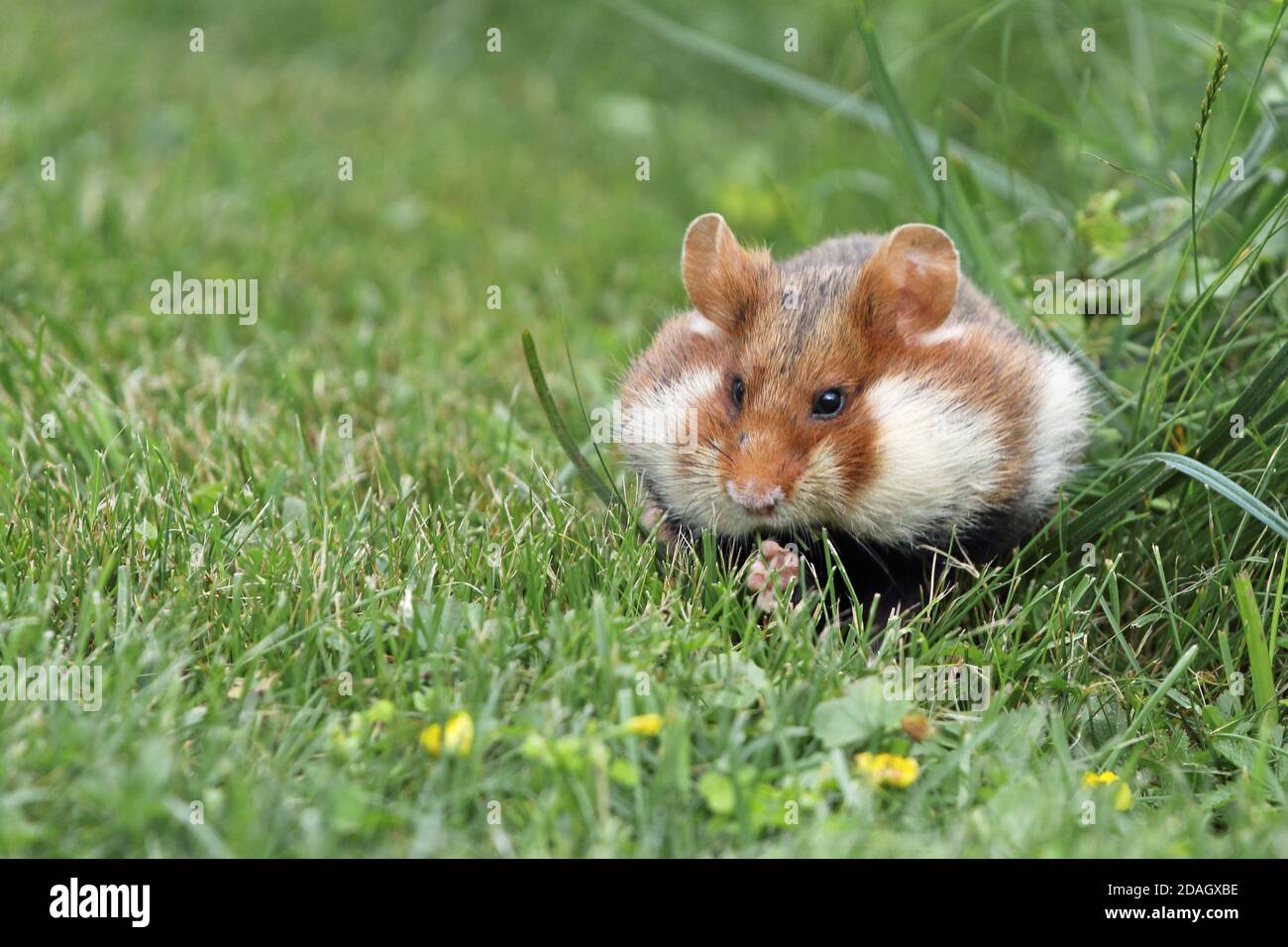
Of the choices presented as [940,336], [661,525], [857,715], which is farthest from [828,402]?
[857,715]

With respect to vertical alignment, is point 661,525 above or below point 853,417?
below

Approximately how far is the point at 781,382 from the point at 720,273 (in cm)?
40

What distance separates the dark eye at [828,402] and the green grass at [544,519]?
1.51ft

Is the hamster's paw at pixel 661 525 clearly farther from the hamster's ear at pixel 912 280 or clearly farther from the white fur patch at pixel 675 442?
the hamster's ear at pixel 912 280

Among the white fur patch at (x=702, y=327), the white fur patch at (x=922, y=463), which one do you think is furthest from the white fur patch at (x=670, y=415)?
the white fur patch at (x=922, y=463)

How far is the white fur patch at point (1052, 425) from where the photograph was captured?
11.7 ft

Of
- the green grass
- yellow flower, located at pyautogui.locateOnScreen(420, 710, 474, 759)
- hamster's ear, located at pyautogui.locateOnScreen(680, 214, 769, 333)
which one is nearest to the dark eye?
hamster's ear, located at pyautogui.locateOnScreen(680, 214, 769, 333)

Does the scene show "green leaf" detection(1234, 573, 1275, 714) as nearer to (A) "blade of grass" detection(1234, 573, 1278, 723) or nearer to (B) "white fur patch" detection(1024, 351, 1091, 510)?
(A) "blade of grass" detection(1234, 573, 1278, 723)

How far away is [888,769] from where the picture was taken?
2.86 m

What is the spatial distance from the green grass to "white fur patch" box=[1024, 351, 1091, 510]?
130mm

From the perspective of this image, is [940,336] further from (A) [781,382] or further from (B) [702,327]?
(B) [702,327]
